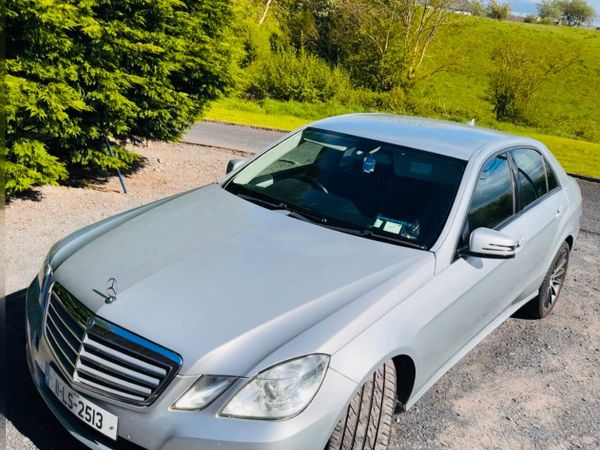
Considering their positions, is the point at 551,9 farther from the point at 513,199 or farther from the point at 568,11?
the point at 513,199

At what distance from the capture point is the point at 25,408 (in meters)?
3.21

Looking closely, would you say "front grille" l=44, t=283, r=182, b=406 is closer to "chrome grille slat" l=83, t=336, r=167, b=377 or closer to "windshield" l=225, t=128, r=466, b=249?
"chrome grille slat" l=83, t=336, r=167, b=377

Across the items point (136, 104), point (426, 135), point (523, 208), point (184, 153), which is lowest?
point (184, 153)

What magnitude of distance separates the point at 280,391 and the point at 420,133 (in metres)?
2.48

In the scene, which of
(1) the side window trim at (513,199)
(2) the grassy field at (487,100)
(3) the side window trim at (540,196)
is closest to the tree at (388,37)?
(2) the grassy field at (487,100)

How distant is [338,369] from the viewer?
2.44m

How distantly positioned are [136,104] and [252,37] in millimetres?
27317

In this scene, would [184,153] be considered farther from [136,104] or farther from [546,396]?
[546,396]

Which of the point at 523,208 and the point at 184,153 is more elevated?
the point at 523,208

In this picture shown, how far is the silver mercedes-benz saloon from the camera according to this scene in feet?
7.72

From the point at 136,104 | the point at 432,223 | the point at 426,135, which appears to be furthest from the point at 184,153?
the point at 432,223

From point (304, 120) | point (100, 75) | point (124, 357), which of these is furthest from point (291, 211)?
point (304, 120)

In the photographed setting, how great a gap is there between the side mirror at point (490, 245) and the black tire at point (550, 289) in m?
1.74

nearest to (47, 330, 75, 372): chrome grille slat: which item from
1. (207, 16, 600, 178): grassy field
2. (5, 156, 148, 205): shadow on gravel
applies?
(5, 156, 148, 205): shadow on gravel
